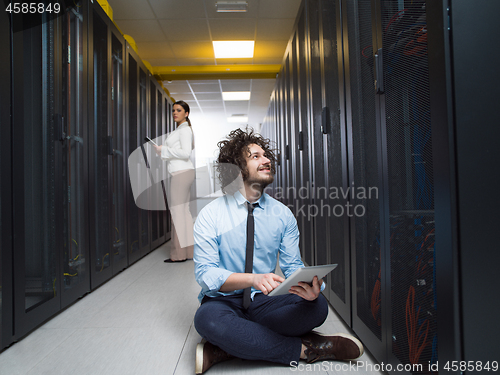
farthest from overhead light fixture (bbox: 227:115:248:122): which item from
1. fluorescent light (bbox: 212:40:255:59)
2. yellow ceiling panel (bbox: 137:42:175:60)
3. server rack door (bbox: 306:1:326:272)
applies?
server rack door (bbox: 306:1:326:272)

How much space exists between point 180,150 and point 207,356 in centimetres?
249

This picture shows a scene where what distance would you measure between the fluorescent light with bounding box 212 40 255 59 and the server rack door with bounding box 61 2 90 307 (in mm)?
2621

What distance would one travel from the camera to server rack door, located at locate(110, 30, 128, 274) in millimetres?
2764

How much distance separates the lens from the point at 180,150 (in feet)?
11.2

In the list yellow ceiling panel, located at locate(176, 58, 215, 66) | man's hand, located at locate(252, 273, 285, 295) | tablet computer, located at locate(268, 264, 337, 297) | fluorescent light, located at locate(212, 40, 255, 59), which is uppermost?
yellow ceiling panel, located at locate(176, 58, 215, 66)

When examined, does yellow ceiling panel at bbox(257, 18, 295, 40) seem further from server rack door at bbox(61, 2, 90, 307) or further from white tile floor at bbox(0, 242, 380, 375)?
white tile floor at bbox(0, 242, 380, 375)

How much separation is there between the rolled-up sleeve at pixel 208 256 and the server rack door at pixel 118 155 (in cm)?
166

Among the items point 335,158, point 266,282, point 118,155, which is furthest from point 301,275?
point 118,155

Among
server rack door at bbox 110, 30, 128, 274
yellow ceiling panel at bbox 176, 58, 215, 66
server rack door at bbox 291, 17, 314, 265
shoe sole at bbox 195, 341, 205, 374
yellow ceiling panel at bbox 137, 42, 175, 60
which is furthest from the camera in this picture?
yellow ceiling panel at bbox 176, 58, 215, 66

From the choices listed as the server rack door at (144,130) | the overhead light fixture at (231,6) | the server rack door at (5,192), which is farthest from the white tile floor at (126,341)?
the overhead light fixture at (231,6)

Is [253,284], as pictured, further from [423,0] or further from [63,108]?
[63,108]

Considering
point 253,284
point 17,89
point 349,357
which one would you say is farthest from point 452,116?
point 17,89

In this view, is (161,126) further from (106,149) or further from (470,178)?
(470,178)

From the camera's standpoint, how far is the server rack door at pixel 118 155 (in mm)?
2764
